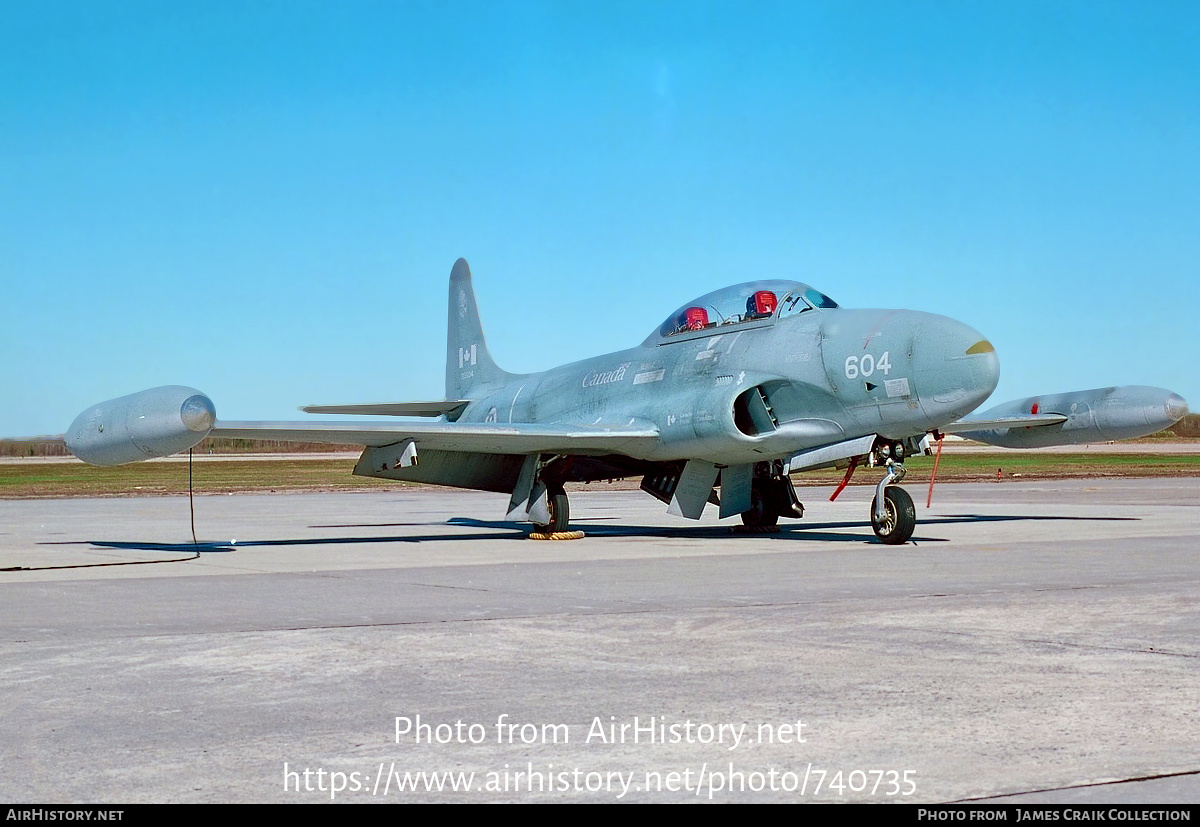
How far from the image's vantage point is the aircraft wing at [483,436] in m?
16.7

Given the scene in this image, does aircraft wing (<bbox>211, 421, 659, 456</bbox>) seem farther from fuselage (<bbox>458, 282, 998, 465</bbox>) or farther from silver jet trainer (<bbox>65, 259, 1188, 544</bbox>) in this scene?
fuselage (<bbox>458, 282, 998, 465</bbox>)

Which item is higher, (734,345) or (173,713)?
(734,345)

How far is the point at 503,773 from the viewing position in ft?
14.9

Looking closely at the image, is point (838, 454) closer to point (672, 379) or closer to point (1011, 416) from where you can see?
point (672, 379)

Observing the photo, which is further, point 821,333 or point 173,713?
point 821,333

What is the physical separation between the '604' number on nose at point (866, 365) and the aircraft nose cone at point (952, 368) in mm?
387

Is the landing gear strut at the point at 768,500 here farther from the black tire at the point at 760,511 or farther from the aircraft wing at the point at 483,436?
the aircraft wing at the point at 483,436

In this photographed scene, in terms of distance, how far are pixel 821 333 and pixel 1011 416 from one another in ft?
23.2

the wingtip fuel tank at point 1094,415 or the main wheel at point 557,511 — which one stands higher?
the wingtip fuel tank at point 1094,415

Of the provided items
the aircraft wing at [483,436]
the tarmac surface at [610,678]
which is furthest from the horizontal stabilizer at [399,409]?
the tarmac surface at [610,678]

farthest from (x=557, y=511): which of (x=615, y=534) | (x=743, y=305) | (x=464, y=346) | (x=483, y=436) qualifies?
(x=464, y=346)

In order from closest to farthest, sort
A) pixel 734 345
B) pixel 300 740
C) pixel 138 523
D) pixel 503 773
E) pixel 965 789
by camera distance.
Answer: pixel 965 789 → pixel 503 773 → pixel 300 740 → pixel 734 345 → pixel 138 523

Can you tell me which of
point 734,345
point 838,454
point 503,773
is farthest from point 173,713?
point 734,345

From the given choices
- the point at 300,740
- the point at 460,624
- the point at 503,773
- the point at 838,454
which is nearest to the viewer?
the point at 503,773
